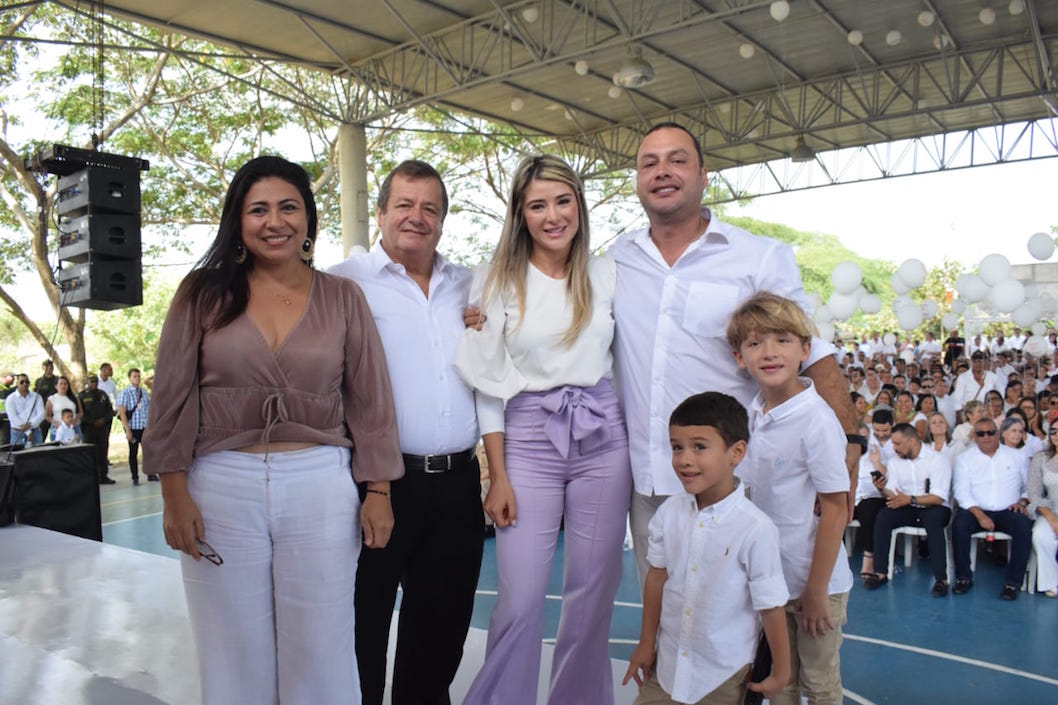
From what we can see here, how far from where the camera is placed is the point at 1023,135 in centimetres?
1505

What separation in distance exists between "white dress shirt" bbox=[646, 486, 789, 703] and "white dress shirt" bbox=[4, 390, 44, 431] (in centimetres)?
1109

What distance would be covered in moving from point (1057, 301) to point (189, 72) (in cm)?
1382

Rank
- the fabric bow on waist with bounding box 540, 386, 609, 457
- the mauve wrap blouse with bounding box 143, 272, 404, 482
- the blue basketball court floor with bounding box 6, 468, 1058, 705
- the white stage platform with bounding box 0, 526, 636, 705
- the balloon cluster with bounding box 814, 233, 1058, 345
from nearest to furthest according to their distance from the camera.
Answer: the mauve wrap blouse with bounding box 143, 272, 404, 482, the fabric bow on waist with bounding box 540, 386, 609, 457, the white stage platform with bounding box 0, 526, 636, 705, the blue basketball court floor with bounding box 6, 468, 1058, 705, the balloon cluster with bounding box 814, 233, 1058, 345

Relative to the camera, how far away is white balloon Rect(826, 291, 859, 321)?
40.6 ft

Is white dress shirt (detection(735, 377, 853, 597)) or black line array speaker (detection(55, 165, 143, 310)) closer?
white dress shirt (detection(735, 377, 853, 597))

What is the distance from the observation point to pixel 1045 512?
5.45m

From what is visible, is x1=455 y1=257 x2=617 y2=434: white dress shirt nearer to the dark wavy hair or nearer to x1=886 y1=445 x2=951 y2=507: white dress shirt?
the dark wavy hair

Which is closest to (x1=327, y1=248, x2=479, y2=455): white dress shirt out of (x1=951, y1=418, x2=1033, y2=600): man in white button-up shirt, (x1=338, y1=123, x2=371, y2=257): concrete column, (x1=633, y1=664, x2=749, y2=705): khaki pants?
(x1=633, y1=664, x2=749, y2=705): khaki pants

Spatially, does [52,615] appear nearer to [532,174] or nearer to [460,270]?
[460,270]

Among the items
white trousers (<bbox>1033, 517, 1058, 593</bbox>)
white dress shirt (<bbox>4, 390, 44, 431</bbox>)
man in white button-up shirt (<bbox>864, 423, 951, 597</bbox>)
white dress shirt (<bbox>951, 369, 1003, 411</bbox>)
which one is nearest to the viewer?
white trousers (<bbox>1033, 517, 1058, 593</bbox>)

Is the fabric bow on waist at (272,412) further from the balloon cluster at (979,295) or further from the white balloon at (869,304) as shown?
the white balloon at (869,304)

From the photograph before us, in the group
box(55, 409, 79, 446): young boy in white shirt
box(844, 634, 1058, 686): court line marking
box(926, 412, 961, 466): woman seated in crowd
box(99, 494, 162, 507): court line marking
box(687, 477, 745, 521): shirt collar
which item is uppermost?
box(687, 477, 745, 521): shirt collar

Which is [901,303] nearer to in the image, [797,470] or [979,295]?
[979,295]

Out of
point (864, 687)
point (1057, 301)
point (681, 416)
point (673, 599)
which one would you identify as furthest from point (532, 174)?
point (1057, 301)
